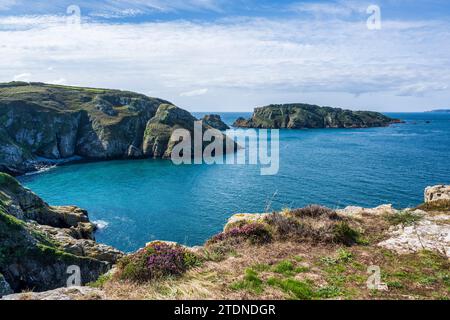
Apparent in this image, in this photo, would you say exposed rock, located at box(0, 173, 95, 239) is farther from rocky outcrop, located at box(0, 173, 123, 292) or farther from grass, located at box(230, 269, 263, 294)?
grass, located at box(230, 269, 263, 294)

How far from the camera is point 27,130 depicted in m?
104

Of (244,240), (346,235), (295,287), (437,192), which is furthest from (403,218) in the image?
(437,192)

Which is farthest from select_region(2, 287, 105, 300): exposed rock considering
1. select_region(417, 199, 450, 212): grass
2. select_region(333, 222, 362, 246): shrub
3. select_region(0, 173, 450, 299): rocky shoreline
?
select_region(417, 199, 450, 212): grass

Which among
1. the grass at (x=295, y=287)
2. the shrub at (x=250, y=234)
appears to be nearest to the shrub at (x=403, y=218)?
the shrub at (x=250, y=234)

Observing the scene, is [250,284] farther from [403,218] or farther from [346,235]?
[403,218]

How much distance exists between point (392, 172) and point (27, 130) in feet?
368

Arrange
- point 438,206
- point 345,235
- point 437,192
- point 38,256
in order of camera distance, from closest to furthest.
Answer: point 345,235, point 438,206, point 38,256, point 437,192

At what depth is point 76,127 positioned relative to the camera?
11600 cm

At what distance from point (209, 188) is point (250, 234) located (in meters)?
50.1

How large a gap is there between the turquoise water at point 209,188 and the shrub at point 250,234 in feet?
73.3

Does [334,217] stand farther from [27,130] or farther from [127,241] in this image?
[27,130]

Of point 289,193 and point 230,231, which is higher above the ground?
point 230,231
